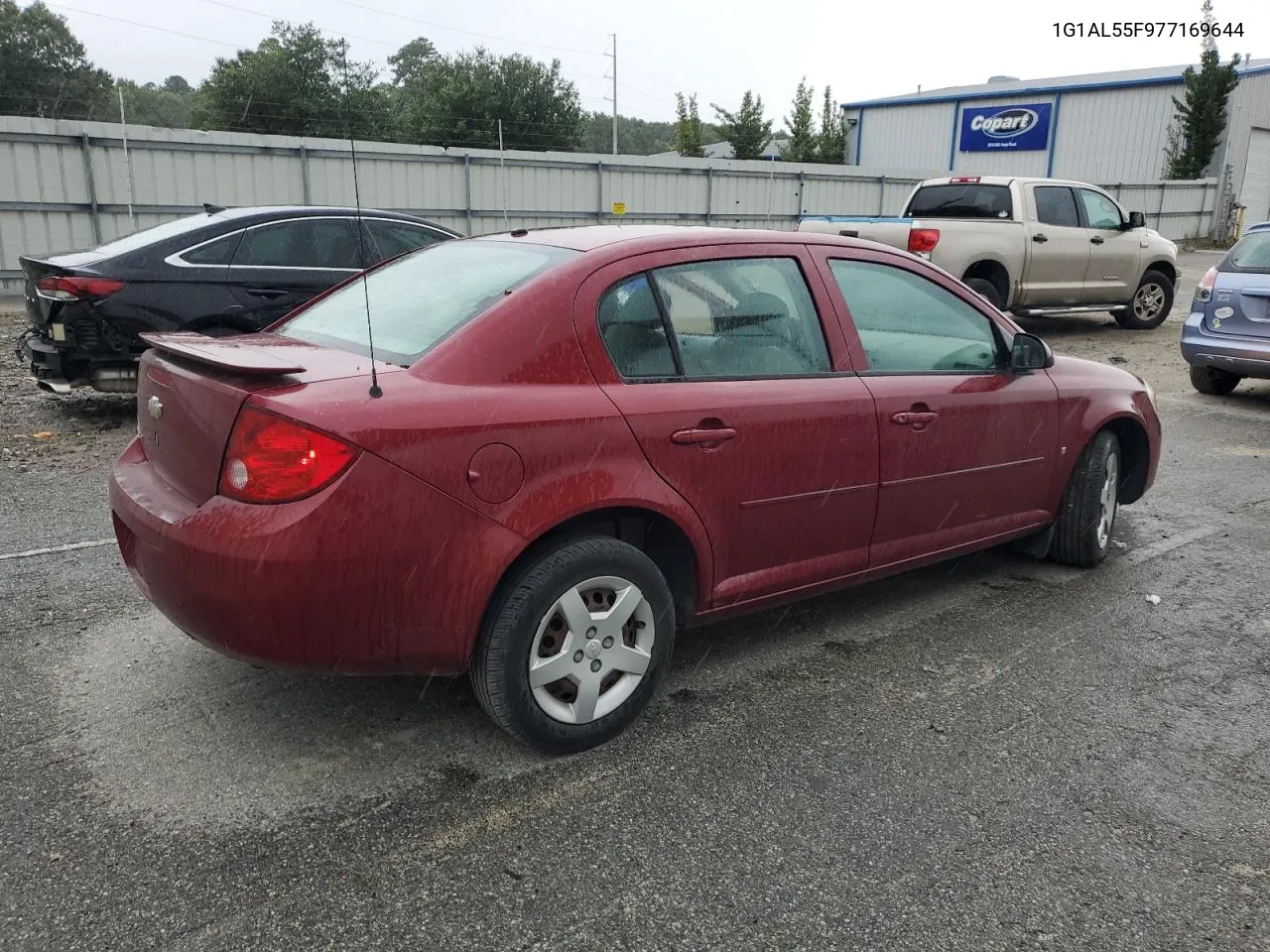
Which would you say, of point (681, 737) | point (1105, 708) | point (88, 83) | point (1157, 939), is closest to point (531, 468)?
point (681, 737)

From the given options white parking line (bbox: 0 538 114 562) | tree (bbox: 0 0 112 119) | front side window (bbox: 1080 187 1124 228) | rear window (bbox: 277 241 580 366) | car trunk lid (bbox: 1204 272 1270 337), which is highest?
tree (bbox: 0 0 112 119)

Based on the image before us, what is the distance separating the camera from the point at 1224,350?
356 inches

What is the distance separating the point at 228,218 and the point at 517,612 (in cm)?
595

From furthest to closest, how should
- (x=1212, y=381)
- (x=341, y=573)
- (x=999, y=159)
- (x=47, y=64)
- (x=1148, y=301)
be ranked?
(x=47, y=64) → (x=999, y=159) → (x=1148, y=301) → (x=1212, y=381) → (x=341, y=573)

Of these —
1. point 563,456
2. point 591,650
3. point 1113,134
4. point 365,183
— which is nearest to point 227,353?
point 563,456

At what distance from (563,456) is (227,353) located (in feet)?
3.50

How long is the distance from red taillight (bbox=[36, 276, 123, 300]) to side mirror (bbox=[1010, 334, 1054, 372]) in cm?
591

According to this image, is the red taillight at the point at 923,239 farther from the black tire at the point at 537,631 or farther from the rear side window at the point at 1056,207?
the black tire at the point at 537,631

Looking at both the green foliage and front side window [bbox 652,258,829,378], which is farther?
the green foliage

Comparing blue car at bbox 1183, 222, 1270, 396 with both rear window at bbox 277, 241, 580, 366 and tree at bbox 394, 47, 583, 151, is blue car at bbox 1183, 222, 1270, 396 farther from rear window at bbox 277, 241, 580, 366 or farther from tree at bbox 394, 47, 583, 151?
tree at bbox 394, 47, 583, 151

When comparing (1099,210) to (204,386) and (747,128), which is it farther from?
(747,128)

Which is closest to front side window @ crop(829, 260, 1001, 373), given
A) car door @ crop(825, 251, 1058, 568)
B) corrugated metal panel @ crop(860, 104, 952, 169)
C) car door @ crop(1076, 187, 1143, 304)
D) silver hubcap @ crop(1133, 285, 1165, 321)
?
car door @ crop(825, 251, 1058, 568)

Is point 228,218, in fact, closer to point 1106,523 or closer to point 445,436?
point 445,436

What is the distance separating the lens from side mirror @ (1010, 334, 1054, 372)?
4.32m
